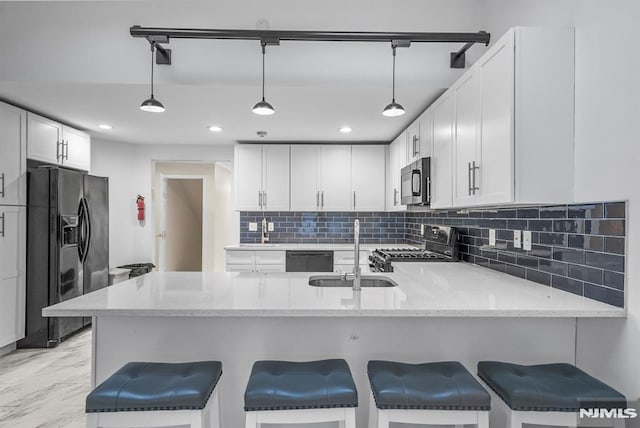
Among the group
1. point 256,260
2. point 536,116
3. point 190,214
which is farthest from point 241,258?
point 536,116

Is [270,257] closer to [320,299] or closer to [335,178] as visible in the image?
[335,178]

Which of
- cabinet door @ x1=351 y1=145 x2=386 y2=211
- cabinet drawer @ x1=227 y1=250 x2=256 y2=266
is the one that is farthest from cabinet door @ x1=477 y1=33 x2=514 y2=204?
cabinet drawer @ x1=227 y1=250 x2=256 y2=266

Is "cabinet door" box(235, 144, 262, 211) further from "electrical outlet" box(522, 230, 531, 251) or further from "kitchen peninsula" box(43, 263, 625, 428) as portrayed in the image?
"electrical outlet" box(522, 230, 531, 251)

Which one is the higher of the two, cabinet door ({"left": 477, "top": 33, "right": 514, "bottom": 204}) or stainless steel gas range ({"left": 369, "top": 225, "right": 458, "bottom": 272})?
cabinet door ({"left": 477, "top": 33, "right": 514, "bottom": 204})

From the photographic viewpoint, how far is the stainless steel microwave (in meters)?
2.84

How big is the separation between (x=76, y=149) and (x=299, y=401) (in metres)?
3.99

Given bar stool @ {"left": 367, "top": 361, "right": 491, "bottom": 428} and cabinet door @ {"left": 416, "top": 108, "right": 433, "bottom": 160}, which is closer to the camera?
bar stool @ {"left": 367, "top": 361, "right": 491, "bottom": 428}

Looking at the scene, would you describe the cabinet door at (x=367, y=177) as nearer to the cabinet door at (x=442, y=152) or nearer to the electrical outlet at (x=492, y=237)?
the cabinet door at (x=442, y=152)

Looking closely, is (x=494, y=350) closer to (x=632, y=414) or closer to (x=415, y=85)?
(x=632, y=414)

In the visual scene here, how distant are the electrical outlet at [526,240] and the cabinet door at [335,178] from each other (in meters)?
2.51

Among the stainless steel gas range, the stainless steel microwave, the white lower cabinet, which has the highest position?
the stainless steel microwave

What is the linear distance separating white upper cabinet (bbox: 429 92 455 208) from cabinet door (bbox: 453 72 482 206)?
9cm

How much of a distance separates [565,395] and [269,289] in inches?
50.8

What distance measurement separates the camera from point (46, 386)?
2686 millimetres
